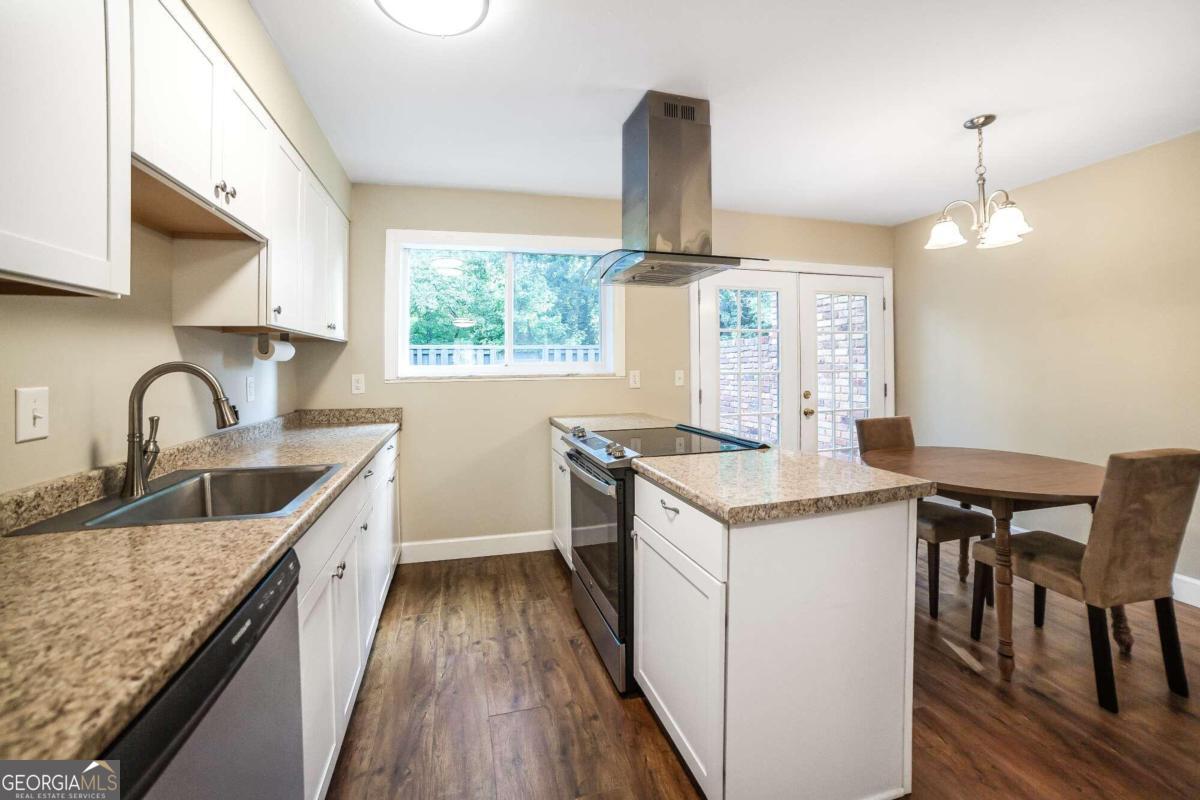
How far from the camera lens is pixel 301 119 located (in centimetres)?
205

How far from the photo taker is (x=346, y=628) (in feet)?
4.95

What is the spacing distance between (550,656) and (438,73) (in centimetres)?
240

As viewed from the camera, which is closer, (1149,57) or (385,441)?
(1149,57)

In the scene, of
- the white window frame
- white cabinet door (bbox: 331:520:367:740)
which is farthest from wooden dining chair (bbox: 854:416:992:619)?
white cabinet door (bbox: 331:520:367:740)

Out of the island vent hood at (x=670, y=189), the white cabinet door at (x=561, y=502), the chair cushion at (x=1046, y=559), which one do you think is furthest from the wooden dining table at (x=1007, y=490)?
the white cabinet door at (x=561, y=502)

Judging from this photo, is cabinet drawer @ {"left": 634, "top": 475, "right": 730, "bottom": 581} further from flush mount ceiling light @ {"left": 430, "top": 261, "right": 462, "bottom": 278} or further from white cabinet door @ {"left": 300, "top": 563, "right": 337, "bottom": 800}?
flush mount ceiling light @ {"left": 430, "top": 261, "right": 462, "bottom": 278}

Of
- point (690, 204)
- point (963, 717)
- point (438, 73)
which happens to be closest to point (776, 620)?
point (963, 717)

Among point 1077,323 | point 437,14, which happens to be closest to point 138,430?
point 437,14

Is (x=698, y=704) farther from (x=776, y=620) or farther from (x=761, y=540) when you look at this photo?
(x=761, y=540)

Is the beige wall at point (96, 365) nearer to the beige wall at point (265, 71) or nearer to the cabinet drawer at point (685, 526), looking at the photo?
the beige wall at point (265, 71)

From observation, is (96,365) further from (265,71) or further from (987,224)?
(987,224)

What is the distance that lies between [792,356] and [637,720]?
2.89 meters

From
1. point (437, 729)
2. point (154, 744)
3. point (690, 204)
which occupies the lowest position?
point (437, 729)

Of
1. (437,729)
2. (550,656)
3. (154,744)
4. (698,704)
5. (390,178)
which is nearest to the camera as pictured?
(154,744)
